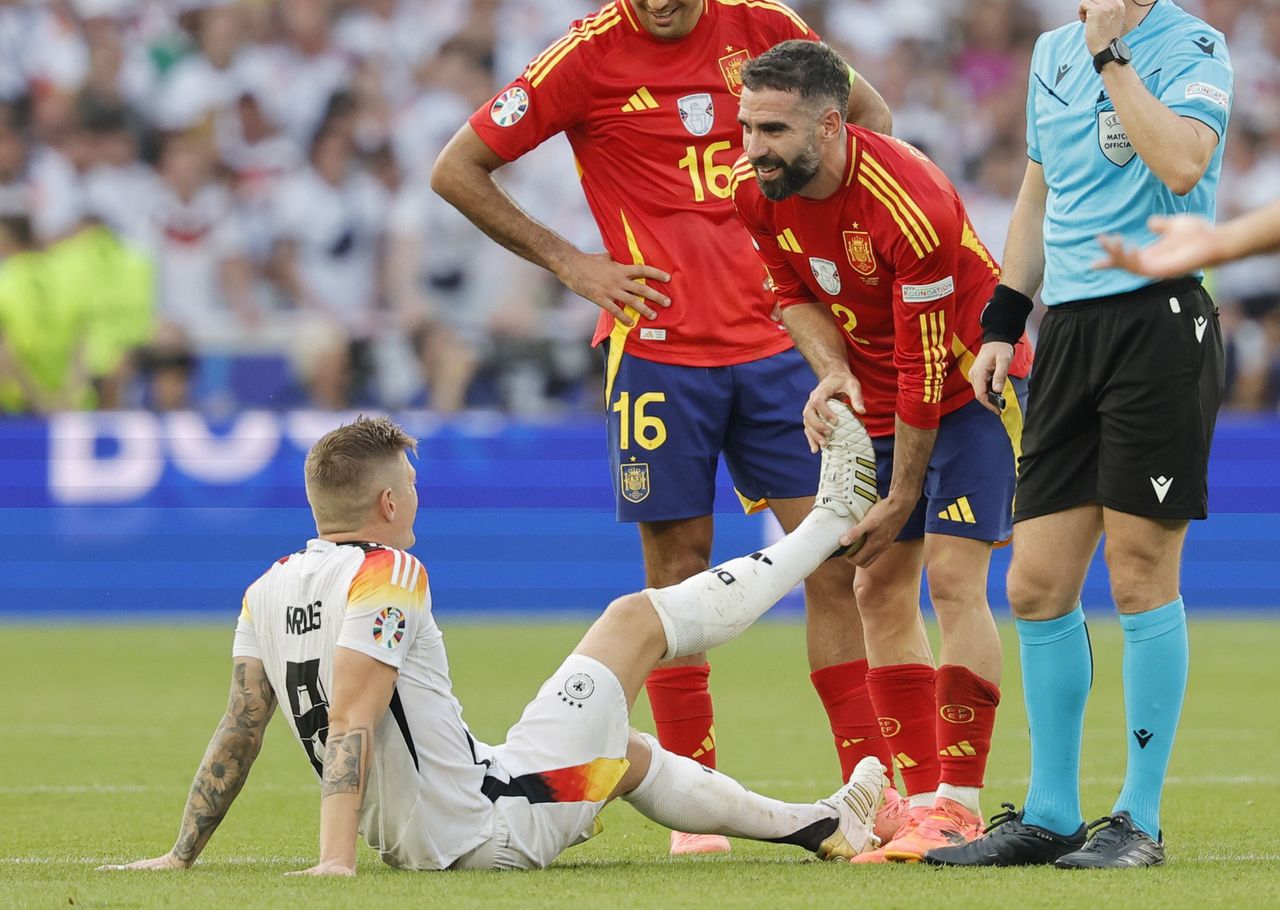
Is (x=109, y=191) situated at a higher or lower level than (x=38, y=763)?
higher

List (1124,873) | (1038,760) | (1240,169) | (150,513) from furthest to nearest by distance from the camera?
(1240,169) → (150,513) → (1038,760) → (1124,873)

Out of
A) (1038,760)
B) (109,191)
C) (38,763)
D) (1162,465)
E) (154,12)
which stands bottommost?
(38,763)

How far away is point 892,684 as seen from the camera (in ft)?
17.9

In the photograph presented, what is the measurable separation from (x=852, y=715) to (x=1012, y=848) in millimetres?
925

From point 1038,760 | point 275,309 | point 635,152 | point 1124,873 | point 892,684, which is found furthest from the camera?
point 275,309

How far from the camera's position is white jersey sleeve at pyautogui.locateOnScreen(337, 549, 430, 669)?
444 cm

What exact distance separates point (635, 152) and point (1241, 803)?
9.12 feet

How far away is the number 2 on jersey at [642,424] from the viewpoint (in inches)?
231

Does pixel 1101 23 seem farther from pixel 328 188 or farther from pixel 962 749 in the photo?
pixel 328 188

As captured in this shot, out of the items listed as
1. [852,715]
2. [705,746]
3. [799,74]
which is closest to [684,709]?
[705,746]

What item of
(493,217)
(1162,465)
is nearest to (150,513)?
(493,217)

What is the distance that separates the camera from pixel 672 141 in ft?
19.5

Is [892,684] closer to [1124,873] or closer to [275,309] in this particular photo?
[1124,873]

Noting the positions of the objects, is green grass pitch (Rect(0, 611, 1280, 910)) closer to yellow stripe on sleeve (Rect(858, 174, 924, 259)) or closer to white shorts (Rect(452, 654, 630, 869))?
white shorts (Rect(452, 654, 630, 869))
